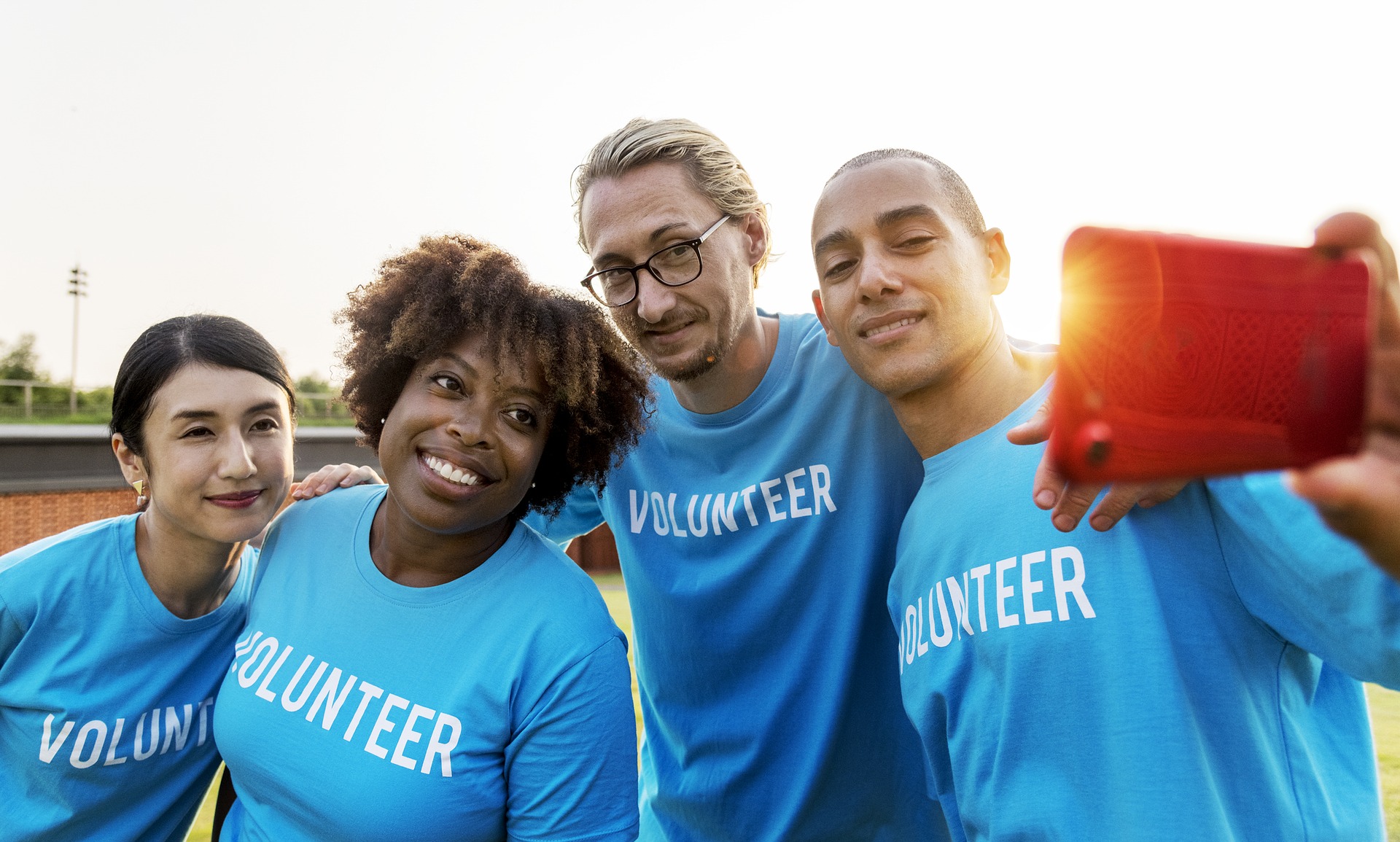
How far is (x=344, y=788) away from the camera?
1812 millimetres

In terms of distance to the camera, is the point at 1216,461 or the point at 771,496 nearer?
the point at 1216,461

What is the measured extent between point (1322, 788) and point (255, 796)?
2.32 metres

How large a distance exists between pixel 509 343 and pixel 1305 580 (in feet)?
5.68

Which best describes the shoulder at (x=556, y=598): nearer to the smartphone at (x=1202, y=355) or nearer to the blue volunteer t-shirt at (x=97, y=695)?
the blue volunteer t-shirt at (x=97, y=695)

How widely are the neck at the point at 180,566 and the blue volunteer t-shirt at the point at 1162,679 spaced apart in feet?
6.93

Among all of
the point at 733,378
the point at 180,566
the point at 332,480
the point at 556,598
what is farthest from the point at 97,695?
the point at 733,378

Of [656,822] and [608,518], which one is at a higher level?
[608,518]

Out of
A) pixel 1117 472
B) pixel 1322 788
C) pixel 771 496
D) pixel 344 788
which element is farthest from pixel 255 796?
pixel 1322 788

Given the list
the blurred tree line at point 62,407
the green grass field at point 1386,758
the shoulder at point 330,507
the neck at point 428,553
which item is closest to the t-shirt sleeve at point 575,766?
the neck at point 428,553

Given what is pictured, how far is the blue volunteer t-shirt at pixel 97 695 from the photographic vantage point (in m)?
2.17

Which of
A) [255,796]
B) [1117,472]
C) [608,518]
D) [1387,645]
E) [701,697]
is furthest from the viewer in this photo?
[608,518]

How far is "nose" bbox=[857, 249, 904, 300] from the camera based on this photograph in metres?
1.84

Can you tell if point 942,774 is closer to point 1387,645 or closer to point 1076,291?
point 1387,645

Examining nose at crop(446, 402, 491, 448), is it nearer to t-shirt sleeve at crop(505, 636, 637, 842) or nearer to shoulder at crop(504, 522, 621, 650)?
shoulder at crop(504, 522, 621, 650)
